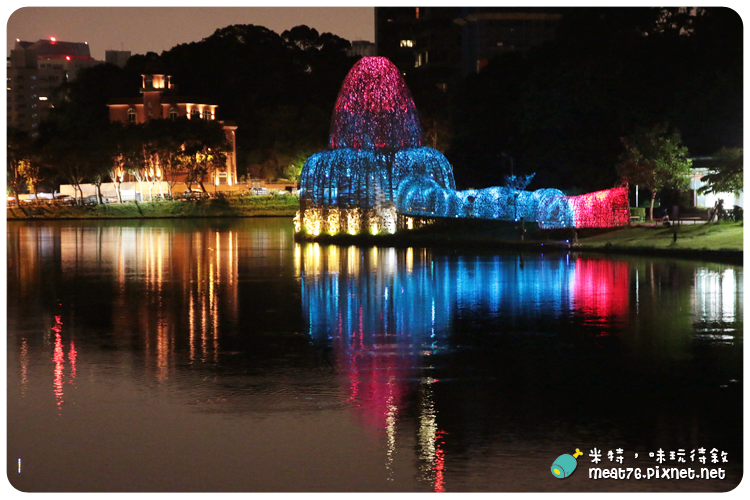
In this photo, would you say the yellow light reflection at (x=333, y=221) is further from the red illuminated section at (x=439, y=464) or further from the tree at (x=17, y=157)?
the tree at (x=17, y=157)

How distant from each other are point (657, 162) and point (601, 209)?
730 cm

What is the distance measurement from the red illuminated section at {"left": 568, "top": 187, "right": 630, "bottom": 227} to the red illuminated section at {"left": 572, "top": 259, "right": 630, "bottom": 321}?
876cm

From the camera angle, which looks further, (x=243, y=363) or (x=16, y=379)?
(x=243, y=363)

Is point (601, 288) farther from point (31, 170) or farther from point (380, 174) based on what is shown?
point (31, 170)

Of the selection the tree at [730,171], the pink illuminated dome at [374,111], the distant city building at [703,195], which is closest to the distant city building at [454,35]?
the distant city building at [703,195]

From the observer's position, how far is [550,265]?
91.7ft

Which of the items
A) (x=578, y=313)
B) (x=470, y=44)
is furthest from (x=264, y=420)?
(x=470, y=44)

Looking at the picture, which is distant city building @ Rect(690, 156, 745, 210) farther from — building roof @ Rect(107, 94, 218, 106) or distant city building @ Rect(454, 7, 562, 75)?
distant city building @ Rect(454, 7, 562, 75)

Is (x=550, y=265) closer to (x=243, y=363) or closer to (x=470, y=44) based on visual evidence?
(x=243, y=363)

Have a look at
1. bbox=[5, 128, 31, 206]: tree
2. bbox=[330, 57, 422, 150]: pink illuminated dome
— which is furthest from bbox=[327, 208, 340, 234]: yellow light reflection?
bbox=[5, 128, 31, 206]: tree

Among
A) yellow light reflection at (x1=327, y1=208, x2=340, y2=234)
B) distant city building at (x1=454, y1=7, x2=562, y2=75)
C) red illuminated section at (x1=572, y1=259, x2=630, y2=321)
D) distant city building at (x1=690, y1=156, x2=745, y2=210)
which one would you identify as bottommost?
red illuminated section at (x1=572, y1=259, x2=630, y2=321)

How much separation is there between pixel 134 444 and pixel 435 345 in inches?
243

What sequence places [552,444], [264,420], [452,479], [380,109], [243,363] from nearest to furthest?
[452,479] < [552,444] < [264,420] < [243,363] < [380,109]

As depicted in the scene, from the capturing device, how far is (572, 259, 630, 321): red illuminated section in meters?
18.2
